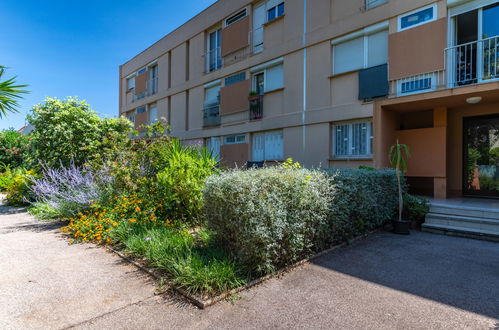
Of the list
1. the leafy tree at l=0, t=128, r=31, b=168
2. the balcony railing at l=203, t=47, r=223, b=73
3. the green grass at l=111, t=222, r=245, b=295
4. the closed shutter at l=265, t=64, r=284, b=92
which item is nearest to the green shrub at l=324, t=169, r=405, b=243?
the green grass at l=111, t=222, r=245, b=295

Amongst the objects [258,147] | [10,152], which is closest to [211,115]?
[258,147]

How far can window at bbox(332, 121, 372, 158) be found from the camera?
30.4 ft

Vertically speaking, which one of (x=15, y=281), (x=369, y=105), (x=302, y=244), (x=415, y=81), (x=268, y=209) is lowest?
(x=15, y=281)

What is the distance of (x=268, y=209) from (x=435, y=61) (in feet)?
23.3

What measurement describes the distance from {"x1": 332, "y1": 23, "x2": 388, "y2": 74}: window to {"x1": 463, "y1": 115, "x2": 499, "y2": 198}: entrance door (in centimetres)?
342

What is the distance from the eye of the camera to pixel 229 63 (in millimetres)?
14266

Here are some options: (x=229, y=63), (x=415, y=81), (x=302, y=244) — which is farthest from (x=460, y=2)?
(x=229, y=63)

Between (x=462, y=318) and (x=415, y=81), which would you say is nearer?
(x=462, y=318)

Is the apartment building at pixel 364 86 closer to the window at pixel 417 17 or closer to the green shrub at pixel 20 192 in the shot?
the window at pixel 417 17

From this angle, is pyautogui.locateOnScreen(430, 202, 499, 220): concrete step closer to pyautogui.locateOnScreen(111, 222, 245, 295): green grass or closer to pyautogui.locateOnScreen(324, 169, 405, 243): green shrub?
pyautogui.locateOnScreen(324, 169, 405, 243): green shrub

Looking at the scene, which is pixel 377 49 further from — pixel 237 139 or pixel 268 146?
pixel 237 139

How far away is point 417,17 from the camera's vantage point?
8.30 meters

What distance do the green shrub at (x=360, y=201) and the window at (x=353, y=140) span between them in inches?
96.9

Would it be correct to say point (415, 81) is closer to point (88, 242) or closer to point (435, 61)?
point (435, 61)
